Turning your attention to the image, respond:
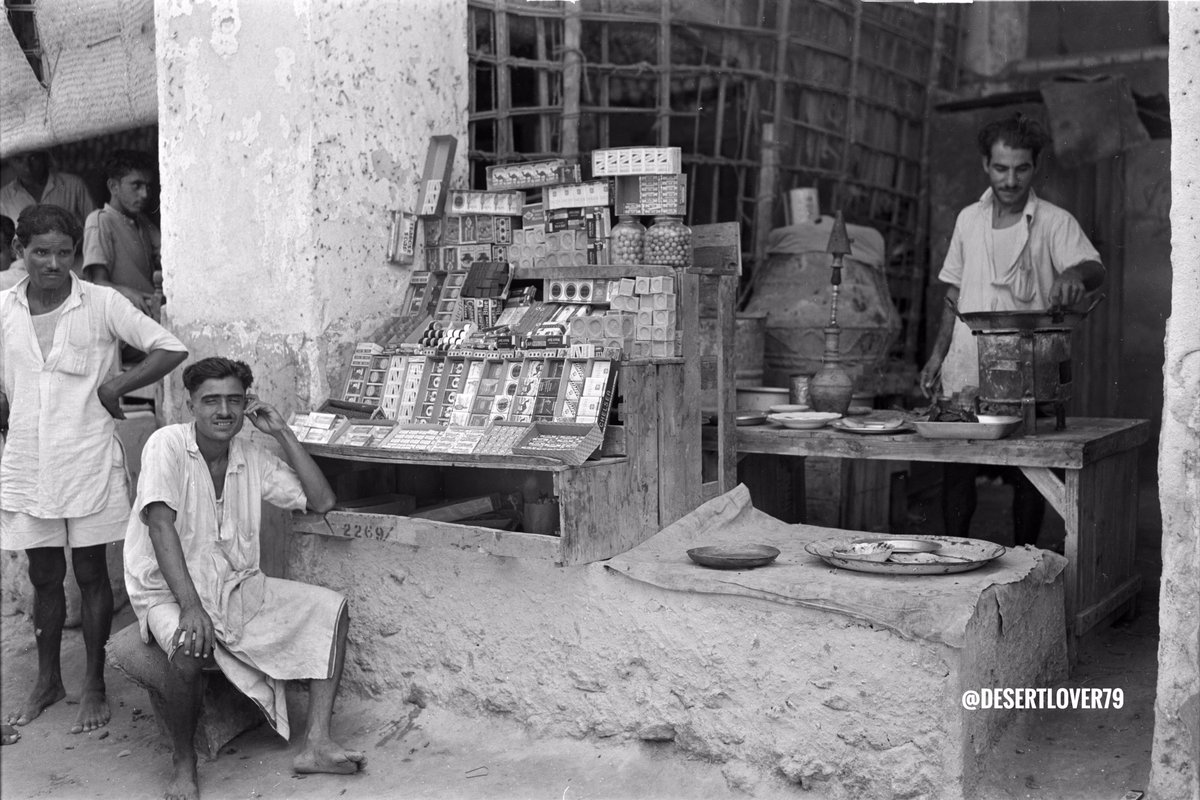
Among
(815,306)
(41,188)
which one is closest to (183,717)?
(815,306)

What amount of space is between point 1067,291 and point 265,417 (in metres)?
2.81

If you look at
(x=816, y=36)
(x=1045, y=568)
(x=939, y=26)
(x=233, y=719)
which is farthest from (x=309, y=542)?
(x=939, y=26)

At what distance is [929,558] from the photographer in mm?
3670

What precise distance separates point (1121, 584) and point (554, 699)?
2.16 metres

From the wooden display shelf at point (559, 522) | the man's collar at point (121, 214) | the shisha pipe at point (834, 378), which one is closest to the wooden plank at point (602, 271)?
the wooden display shelf at point (559, 522)

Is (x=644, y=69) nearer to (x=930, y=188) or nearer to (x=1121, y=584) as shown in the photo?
(x=930, y=188)

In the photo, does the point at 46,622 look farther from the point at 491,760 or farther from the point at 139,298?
the point at 491,760

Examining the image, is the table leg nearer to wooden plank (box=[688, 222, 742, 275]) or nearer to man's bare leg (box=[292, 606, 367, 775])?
wooden plank (box=[688, 222, 742, 275])

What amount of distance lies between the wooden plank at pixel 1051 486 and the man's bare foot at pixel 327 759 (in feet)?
7.78

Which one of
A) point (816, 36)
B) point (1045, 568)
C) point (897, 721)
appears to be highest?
point (816, 36)

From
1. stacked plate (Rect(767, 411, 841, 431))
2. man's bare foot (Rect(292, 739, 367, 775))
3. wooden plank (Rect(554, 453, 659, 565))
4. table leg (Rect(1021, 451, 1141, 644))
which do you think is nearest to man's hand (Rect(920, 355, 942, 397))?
stacked plate (Rect(767, 411, 841, 431))

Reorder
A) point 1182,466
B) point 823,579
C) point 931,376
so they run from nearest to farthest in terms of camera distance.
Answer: point 1182,466, point 823,579, point 931,376

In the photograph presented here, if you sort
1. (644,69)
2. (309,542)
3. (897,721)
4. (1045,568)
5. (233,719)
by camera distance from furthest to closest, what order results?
(644,69), (309,542), (233,719), (1045,568), (897,721)

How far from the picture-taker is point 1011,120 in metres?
4.58
